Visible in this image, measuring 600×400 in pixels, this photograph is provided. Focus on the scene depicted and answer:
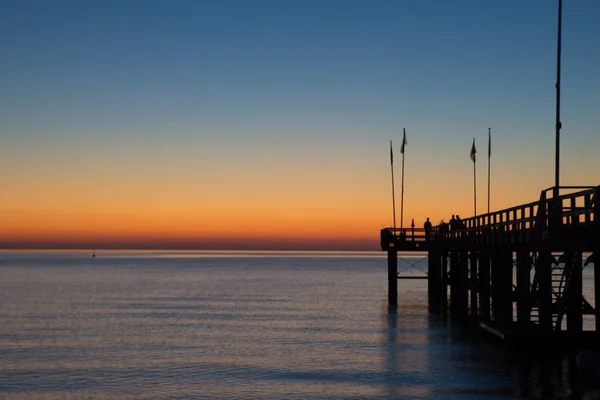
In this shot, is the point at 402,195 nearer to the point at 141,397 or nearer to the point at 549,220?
the point at 549,220

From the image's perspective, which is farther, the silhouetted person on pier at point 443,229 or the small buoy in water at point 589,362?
the silhouetted person on pier at point 443,229

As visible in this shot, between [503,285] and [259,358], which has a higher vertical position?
[503,285]

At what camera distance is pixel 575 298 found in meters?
28.5

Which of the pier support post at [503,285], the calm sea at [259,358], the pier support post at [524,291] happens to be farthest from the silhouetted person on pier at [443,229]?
the pier support post at [524,291]

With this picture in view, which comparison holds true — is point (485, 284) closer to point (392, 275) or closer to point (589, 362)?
point (589, 362)

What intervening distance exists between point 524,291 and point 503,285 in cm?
389

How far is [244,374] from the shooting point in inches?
1068

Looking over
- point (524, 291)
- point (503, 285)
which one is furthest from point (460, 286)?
point (524, 291)

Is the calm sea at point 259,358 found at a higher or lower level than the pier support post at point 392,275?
lower

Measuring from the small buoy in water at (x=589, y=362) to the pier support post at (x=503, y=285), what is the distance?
25.7 ft

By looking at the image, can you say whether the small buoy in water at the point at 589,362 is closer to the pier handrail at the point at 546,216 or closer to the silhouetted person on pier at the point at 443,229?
the pier handrail at the point at 546,216

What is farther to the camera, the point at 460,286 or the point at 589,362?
the point at 460,286

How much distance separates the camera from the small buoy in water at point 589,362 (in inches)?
960

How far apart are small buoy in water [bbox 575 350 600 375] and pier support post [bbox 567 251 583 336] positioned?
3190 millimetres
